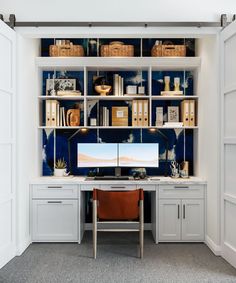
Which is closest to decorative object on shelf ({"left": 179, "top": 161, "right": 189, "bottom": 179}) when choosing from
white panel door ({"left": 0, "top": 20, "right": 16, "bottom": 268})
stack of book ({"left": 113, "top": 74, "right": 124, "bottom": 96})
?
stack of book ({"left": 113, "top": 74, "right": 124, "bottom": 96})

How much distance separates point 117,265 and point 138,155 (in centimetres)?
167

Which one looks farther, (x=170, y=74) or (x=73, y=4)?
(x=170, y=74)

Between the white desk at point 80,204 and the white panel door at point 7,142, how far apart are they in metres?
0.56

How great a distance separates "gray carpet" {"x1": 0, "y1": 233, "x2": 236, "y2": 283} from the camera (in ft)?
11.1

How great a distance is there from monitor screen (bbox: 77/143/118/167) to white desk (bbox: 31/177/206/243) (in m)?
0.50

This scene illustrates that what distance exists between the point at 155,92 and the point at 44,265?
2.77 metres

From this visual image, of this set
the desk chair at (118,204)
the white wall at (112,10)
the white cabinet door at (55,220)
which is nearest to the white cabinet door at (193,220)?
the desk chair at (118,204)

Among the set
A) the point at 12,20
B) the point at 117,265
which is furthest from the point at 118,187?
the point at 12,20

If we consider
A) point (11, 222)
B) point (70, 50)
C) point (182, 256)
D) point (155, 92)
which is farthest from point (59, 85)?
point (182, 256)

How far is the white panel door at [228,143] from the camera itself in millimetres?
3664

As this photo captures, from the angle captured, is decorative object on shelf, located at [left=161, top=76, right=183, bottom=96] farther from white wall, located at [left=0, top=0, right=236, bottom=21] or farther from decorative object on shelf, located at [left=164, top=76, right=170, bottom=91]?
white wall, located at [left=0, top=0, right=236, bottom=21]

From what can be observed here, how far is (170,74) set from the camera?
523cm

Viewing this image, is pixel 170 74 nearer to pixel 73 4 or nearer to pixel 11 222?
pixel 73 4

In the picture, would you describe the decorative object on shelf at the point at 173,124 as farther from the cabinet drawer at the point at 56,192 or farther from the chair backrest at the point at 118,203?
the cabinet drawer at the point at 56,192
